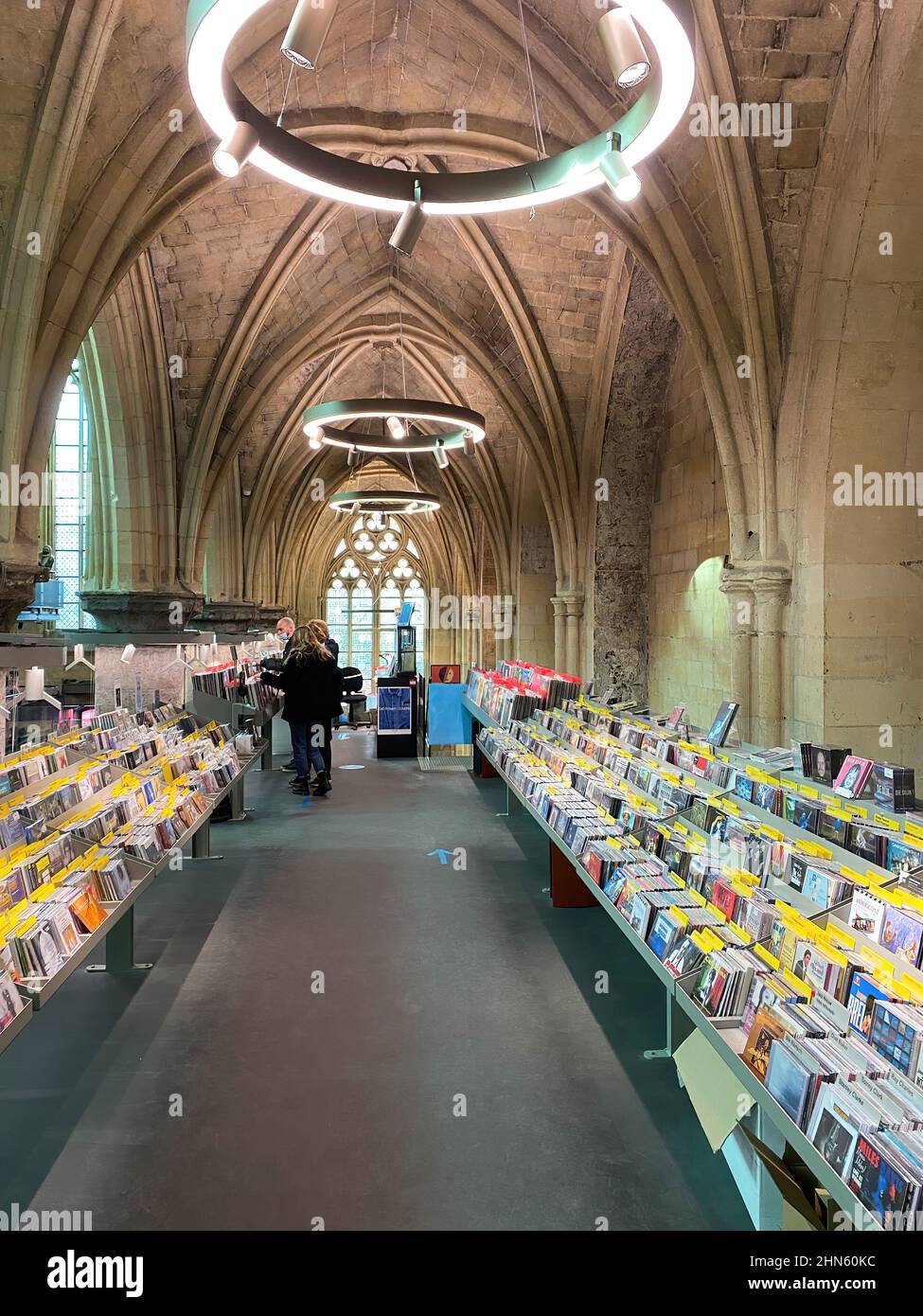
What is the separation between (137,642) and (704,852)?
5.02 meters

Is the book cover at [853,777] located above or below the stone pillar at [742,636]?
below

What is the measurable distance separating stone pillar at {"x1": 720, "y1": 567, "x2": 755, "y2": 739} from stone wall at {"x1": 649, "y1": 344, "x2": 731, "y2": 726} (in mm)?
2090

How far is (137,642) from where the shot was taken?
22.7 ft

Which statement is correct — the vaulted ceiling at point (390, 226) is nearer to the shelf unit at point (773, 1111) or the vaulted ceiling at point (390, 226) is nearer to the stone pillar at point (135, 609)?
the stone pillar at point (135, 609)

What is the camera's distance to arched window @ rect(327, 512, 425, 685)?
120 feet

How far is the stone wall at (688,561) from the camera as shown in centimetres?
992

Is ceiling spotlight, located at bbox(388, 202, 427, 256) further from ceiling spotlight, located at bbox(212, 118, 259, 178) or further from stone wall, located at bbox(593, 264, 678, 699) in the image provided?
stone wall, located at bbox(593, 264, 678, 699)

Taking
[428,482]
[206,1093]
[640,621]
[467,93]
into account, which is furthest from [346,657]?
[206,1093]

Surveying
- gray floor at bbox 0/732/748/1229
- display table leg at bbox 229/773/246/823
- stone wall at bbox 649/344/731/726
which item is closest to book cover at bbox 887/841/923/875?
gray floor at bbox 0/732/748/1229

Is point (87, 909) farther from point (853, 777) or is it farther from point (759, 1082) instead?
point (853, 777)

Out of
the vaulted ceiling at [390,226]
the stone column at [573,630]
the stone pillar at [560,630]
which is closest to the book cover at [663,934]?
the vaulted ceiling at [390,226]

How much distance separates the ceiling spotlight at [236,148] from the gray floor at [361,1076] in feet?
12.0

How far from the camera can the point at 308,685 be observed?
882 cm

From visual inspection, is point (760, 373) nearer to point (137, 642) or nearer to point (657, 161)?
point (657, 161)
